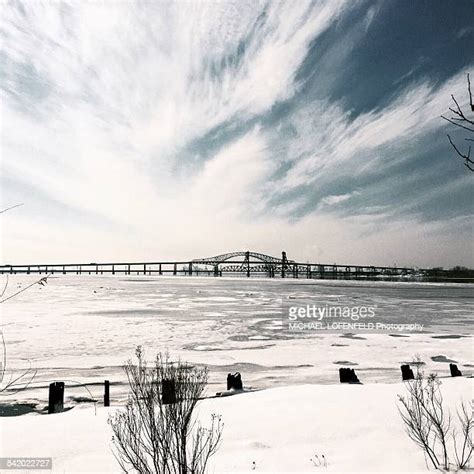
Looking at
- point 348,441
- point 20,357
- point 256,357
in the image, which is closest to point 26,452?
point 348,441

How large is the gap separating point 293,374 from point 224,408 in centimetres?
266

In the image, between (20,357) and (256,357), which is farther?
(256,357)

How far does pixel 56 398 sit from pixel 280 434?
11.9ft

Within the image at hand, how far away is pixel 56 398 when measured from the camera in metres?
5.79

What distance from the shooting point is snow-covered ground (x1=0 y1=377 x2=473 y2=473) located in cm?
409

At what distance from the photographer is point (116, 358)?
913 cm

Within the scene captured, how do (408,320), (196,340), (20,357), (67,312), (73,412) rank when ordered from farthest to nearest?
(67,312)
(408,320)
(196,340)
(20,357)
(73,412)

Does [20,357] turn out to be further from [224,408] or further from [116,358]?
[224,408]

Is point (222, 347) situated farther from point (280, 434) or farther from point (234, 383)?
point (280, 434)

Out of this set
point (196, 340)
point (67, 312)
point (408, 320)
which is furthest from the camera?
point (67, 312)

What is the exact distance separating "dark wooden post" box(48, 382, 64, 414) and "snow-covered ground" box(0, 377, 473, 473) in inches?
8.2

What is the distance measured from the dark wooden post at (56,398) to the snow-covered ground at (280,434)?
207 mm

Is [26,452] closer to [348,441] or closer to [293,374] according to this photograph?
[348,441]

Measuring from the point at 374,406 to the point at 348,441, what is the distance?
4.47 feet
